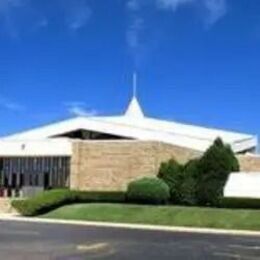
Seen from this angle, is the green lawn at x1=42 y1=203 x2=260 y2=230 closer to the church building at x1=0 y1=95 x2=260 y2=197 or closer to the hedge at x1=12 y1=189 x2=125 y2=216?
the hedge at x1=12 y1=189 x2=125 y2=216

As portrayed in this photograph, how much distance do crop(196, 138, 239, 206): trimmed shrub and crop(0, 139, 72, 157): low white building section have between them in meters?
10.6

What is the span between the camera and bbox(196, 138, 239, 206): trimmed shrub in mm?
44656

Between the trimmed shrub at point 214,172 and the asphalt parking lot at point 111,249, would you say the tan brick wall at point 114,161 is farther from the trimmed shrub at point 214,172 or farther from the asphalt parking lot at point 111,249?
the asphalt parking lot at point 111,249

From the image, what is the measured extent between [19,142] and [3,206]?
236 inches

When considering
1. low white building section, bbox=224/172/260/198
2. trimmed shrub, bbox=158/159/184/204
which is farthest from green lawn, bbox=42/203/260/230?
low white building section, bbox=224/172/260/198

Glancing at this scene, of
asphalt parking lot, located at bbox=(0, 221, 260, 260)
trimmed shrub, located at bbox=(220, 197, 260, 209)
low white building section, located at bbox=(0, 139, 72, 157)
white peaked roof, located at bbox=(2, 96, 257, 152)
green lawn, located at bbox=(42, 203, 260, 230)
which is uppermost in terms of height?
white peaked roof, located at bbox=(2, 96, 257, 152)

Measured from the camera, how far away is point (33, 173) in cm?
5625

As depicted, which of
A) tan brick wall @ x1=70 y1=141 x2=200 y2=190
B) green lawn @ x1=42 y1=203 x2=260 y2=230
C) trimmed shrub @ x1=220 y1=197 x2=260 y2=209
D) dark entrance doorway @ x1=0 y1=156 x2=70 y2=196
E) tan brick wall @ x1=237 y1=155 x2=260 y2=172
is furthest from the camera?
dark entrance doorway @ x1=0 y1=156 x2=70 y2=196

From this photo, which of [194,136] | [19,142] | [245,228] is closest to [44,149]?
[19,142]

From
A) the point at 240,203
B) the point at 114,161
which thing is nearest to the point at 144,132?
the point at 114,161

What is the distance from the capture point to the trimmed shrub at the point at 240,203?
1593 inches

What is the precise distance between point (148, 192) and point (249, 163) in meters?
12.1

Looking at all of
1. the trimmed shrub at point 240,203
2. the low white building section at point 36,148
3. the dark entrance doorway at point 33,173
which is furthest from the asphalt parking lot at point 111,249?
the dark entrance doorway at point 33,173

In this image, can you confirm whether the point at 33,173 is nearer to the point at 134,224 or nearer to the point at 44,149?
the point at 44,149
